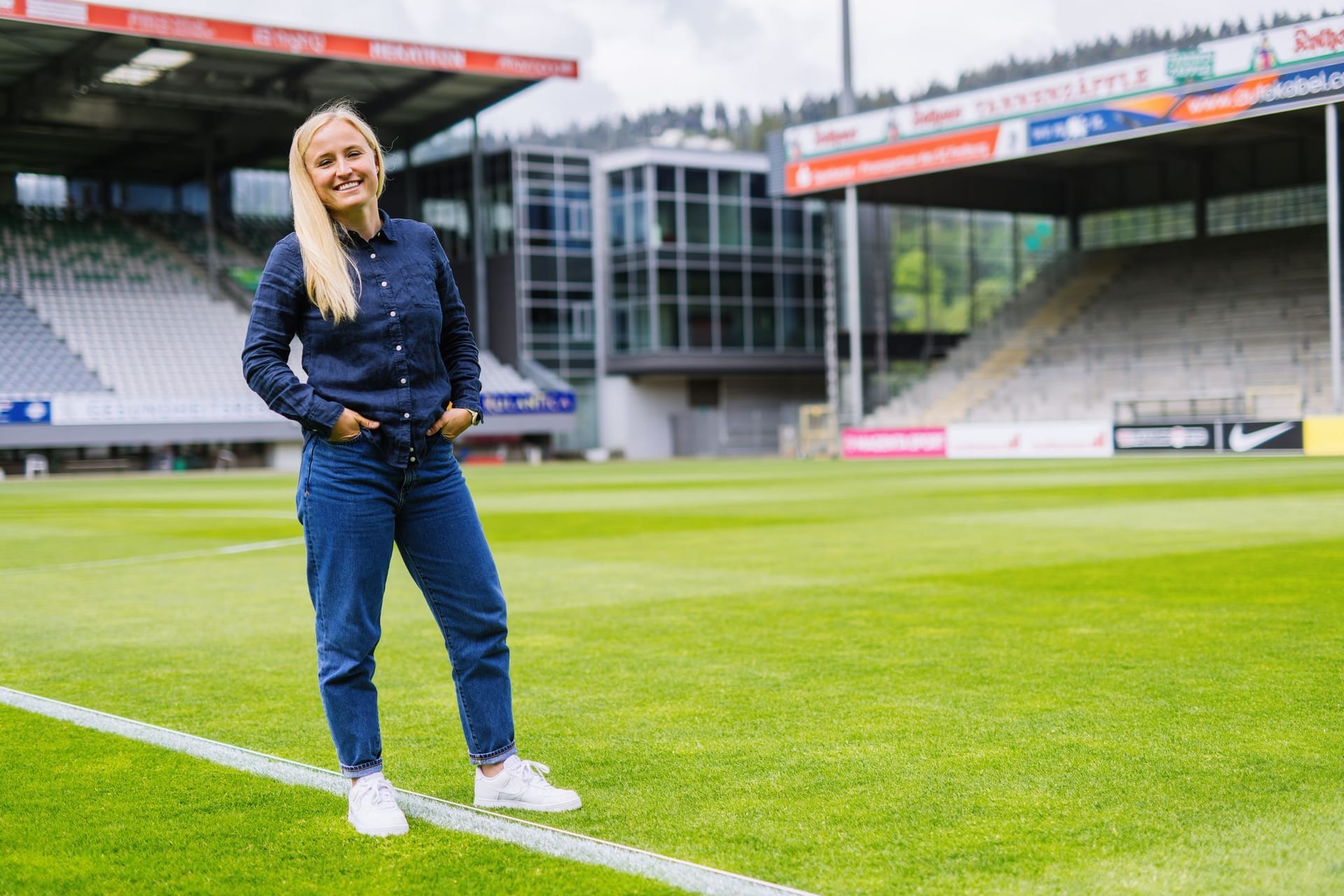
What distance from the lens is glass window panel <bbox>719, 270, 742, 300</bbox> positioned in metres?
58.1

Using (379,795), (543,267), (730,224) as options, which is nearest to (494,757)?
(379,795)

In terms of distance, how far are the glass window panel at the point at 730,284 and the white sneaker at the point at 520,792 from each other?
54022 millimetres

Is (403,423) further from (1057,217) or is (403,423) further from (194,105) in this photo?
(1057,217)

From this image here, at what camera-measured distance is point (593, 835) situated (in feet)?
13.8

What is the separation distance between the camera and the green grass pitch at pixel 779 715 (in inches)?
156

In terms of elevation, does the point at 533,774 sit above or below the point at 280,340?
below

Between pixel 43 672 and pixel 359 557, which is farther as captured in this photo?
pixel 43 672

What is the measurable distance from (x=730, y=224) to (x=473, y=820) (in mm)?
54783

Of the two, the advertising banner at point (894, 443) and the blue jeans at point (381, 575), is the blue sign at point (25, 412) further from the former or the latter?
the blue jeans at point (381, 575)

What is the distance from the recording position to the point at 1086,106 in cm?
3834

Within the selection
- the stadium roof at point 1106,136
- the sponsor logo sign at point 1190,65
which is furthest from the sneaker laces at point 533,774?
the sponsor logo sign at point 1190,65

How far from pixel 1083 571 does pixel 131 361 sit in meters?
42.4

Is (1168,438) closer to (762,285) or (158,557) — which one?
(762,285)

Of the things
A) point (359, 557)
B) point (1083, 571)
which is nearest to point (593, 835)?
point (359, 557)
